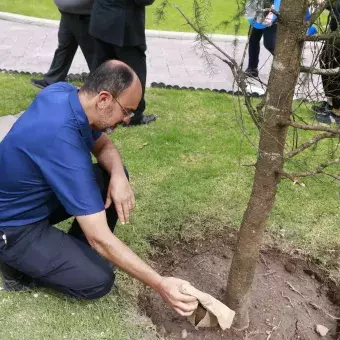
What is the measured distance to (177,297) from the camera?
2064 millimetres

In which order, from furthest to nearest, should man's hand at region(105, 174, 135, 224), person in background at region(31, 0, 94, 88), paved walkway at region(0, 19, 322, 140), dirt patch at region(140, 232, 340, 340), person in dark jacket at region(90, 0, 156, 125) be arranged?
paved walkway at region(0, 19, 322, 140) < person in background at region(31, 0, 94, 88) < person in dark jacket at region(90, 0, 156, 125) < dirt patch at region(140, 232, 340, 340) < man's hand at region(105, 174, 135, 224)

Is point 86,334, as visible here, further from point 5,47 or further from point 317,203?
point 5,47

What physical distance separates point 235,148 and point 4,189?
2374mm

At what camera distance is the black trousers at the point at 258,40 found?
5.47 metres

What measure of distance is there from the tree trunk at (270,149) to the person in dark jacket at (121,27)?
7.41 feet

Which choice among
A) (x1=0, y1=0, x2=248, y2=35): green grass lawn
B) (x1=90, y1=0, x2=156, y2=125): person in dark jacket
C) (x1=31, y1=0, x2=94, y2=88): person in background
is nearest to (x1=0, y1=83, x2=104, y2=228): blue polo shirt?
(x1=90, y1=0, x2=156, y2=125): person in dark jacket

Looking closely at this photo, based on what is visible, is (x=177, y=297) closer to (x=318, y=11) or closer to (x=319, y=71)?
(x=319, y=71)

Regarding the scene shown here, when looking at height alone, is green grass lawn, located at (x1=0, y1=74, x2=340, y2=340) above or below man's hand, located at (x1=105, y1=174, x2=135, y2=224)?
below

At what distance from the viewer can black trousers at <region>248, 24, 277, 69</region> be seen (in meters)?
5.47

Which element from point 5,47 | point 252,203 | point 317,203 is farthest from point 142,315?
point 5,47

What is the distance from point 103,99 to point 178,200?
1485 millimetres

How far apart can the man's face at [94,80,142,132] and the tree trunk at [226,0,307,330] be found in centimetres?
58

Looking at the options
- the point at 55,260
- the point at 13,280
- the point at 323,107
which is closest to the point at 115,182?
the point at 55,260

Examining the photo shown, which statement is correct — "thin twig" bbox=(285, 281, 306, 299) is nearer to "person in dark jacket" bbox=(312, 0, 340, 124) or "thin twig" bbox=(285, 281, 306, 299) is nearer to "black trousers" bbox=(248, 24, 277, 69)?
"person in dark jacket" bbox=(312, 0, 340, 124)
